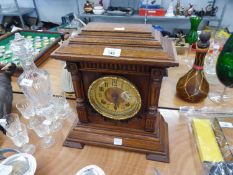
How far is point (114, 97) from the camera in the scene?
61cm

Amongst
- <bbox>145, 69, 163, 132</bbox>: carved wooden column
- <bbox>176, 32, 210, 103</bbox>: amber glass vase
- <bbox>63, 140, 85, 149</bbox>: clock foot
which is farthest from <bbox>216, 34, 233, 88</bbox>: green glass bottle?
<bbox>63, 140, 85, 149</bbox>: clock foot

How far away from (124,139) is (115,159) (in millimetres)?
70

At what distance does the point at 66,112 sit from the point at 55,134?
0.11m

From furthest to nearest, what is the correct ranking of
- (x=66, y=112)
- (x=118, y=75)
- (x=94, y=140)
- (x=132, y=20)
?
(x=132, y=20) → (x=66, y=112) → (x=94, y=140) → (x=118, y=75)

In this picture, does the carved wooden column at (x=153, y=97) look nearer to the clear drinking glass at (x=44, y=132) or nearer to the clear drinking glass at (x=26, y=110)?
the clear drinking glass at (x=44, y=132)

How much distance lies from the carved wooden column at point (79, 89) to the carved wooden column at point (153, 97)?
0.21 metres

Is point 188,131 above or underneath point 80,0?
underneath

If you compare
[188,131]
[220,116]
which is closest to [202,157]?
[188,131]

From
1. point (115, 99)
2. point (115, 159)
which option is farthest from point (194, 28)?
point (115, 159)

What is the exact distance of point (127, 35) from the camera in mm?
558

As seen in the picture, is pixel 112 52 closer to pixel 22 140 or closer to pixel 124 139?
pixel 124 139

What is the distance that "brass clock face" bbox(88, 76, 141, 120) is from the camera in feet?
1.87

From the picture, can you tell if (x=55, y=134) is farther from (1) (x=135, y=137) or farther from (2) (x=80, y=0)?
(2) (x=80, y=0)

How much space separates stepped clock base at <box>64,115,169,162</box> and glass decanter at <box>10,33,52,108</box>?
222 mm
